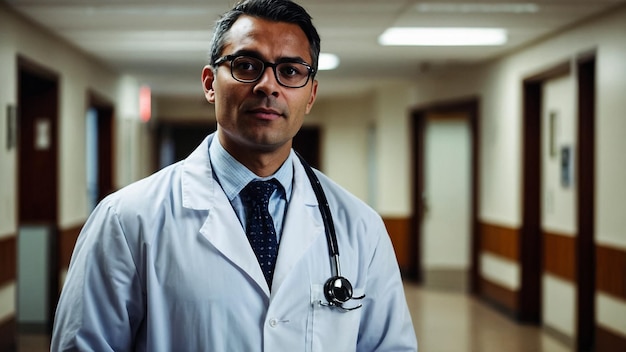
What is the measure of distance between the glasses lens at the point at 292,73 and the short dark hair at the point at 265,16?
45mm

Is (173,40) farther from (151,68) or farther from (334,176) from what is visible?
(334,176)

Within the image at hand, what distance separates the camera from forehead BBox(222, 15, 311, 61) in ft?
4.80

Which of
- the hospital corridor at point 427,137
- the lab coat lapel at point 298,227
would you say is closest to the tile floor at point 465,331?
the hospital corridor at point 427,137

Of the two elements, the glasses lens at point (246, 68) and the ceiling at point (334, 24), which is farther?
the ceiling at point (334, 24)

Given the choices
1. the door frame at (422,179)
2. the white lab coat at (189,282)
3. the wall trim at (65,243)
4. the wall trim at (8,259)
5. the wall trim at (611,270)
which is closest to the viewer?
the white lab coat at (189,282)

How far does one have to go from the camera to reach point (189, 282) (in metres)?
1.39

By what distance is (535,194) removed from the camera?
6910mm

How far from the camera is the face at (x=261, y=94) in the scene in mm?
1444

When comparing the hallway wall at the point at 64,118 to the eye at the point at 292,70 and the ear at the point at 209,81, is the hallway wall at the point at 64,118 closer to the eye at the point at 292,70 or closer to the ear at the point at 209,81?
the ear at the point at 209,81

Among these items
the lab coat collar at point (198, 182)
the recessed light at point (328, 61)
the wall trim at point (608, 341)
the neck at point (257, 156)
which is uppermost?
the recessed light at point (328, 61)

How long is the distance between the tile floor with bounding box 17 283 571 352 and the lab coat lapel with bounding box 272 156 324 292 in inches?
165

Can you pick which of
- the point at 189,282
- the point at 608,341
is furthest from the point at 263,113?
the point at 608,341

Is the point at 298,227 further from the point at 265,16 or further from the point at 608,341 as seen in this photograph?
the point at 608,341

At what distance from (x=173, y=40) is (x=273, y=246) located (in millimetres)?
5421
